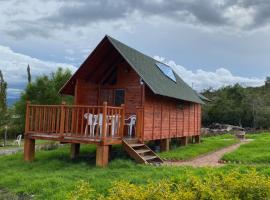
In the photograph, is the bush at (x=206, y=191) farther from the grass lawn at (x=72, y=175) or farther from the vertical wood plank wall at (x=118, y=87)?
the vertical wood plank wall at (x=118, y=87)

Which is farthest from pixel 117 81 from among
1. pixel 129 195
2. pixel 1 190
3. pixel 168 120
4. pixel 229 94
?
pixel 229 94

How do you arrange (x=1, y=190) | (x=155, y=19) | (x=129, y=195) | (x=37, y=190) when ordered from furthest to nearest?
(x=155, y=19), (x=1, y=190), (x=37, y=190), (x=129, y=195)

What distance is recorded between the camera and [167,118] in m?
17.0

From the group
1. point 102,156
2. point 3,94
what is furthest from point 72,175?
point 3,94

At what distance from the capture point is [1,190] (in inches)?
364

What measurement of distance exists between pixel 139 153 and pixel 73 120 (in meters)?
2.70

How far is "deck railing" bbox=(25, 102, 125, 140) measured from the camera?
12.6 m

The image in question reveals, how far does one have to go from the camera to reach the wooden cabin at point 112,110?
12891mm

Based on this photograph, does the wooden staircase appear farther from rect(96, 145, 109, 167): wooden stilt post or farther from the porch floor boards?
rect(96, 145, 109, 167): wooden stilt post

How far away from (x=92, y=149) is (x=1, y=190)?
8.05 meters

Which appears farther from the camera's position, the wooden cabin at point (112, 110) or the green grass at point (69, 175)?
the wooden cabin at point (112, 110)

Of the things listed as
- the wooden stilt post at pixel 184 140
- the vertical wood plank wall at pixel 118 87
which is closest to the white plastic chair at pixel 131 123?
the vertical wood plank wall at pixel 118 87

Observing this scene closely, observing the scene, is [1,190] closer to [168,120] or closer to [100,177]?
[100,177]

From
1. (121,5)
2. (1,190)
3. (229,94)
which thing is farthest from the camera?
(229,94)
